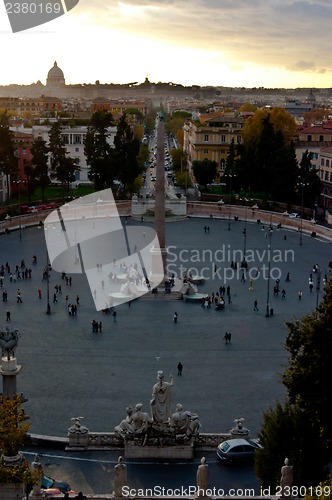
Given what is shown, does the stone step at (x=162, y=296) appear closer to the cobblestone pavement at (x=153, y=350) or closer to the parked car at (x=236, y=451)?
the cobblestone pavement at (x=153, y=350)

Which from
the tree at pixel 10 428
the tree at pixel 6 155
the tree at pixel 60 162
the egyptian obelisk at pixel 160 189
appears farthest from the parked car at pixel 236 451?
the tree at pixel 60 162

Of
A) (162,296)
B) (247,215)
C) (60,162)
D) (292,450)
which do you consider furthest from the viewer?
(60,162)

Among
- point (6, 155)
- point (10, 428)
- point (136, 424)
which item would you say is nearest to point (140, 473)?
point (136, 424)

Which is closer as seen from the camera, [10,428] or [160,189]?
[10,428]

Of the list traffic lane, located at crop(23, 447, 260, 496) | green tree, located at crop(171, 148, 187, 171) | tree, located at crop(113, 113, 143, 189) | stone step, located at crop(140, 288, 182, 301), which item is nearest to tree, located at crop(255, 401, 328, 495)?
traffic lane, located at crop(23, 447, 260, 496)

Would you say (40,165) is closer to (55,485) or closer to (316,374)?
(55,485)

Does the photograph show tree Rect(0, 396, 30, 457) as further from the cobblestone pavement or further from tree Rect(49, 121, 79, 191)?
tree Rect(49, 121, 79, 191)
